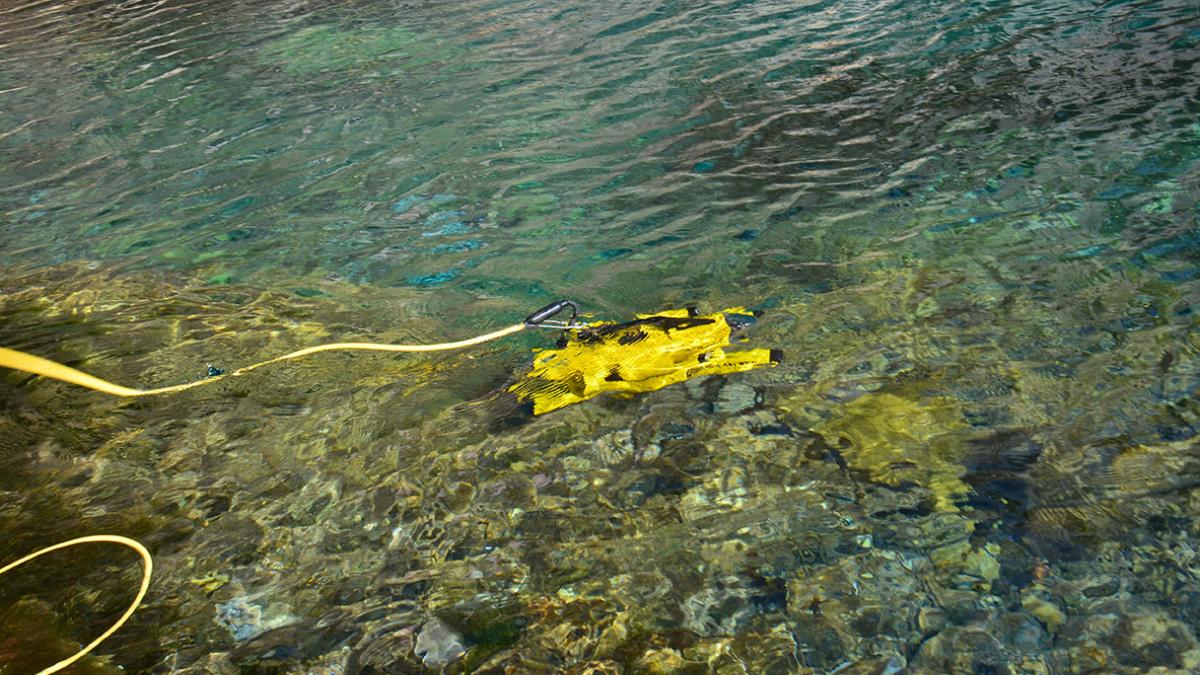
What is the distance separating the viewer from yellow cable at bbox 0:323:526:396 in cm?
439

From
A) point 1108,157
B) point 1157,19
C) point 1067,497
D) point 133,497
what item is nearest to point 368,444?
point 133,497

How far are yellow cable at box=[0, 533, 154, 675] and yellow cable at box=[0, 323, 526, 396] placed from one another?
111 centimetres

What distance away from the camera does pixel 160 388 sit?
440cm

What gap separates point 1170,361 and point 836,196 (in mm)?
2320

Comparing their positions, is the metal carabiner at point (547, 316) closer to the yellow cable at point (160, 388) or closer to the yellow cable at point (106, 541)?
the yellow cable at point (160, 388)

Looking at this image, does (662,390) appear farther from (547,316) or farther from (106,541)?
(106,541)

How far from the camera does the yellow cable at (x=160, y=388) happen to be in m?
4.39

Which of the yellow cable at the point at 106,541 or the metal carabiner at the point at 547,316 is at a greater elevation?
the metal carabiner at the point at 547,316

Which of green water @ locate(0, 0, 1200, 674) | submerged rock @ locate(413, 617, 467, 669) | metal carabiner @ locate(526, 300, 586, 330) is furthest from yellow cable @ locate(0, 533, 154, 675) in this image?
metal carabiner @ locate(526, 300, 586, 330)

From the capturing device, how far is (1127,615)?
8.57 ft

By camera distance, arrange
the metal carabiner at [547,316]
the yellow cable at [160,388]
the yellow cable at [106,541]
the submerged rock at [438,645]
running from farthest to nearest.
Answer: the yellow cable at [160,388] → the metal carabiner at [547,316] → the yellow cable at [106,541] → the submerged rock at [438,645]

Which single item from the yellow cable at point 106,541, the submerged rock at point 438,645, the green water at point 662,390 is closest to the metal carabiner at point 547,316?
the green water at point 662,390

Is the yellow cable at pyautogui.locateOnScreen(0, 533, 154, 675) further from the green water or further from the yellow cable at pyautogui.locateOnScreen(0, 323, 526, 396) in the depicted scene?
the yellow cable at pyautogui.locateOnScreen(0, 323, 526, 396)

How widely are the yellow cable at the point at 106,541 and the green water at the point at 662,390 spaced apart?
0.05 m
